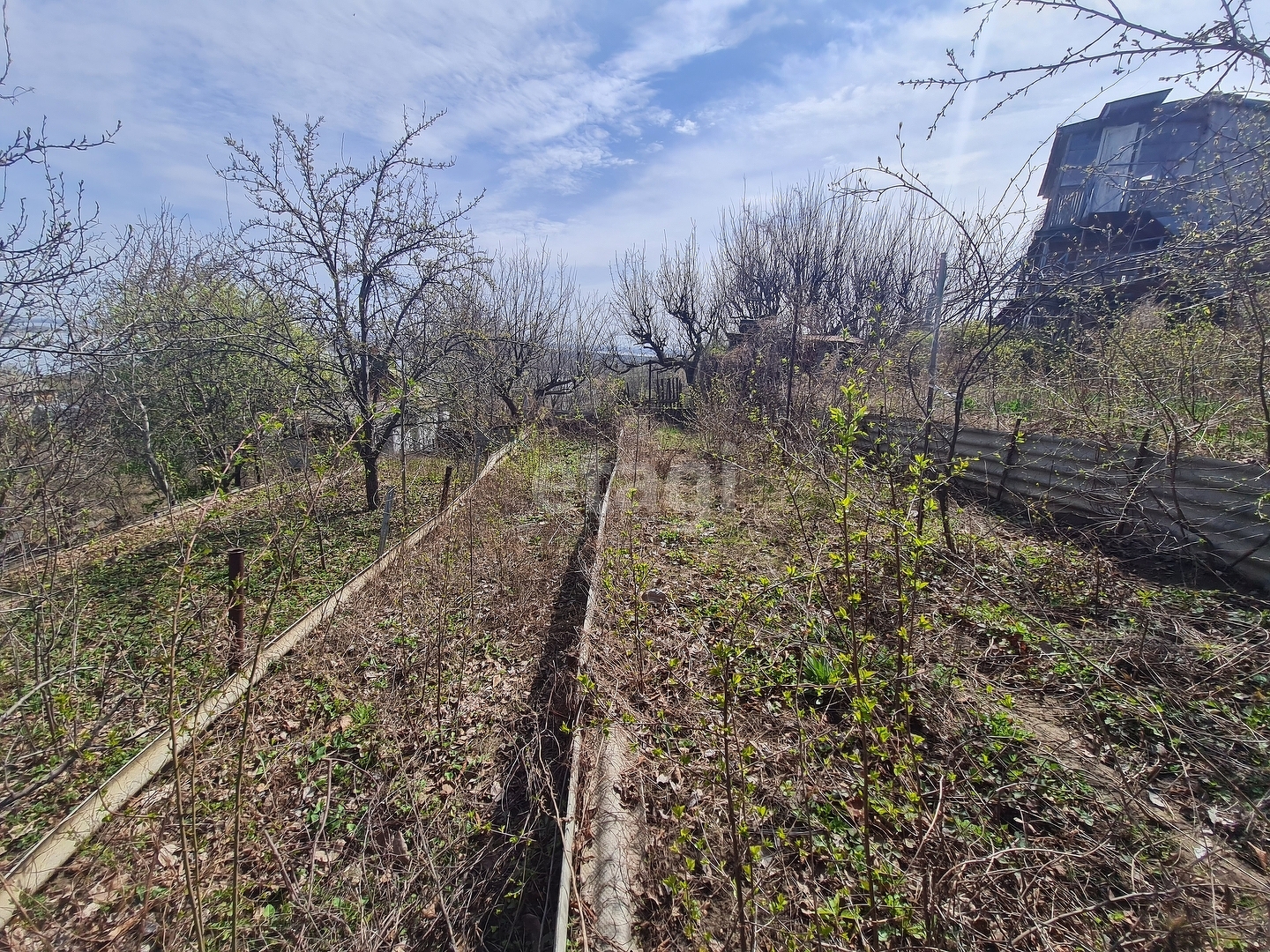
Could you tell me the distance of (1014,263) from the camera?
15.4ft

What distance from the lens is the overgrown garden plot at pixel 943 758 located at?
6.31 ft

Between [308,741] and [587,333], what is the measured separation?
16.3m

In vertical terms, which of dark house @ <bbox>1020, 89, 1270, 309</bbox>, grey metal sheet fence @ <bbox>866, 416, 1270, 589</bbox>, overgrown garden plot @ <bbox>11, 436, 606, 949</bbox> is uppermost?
dark house @ <bbox>1020, 89, 1270, 309</bbox>

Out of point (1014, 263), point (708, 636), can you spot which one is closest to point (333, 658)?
point (708, 636)

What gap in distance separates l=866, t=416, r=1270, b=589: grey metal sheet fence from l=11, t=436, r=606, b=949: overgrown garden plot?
3.25 meters

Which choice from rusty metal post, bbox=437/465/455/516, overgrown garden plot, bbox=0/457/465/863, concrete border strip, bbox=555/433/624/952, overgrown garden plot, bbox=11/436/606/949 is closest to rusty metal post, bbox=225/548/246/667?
overgrown garden plot, bbox=0/457/465/863

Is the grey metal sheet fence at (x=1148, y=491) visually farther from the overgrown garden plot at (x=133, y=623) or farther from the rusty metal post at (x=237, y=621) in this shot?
the overgrown garden plot at (x=133, y=623)

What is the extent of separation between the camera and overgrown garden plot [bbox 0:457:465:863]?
9.25 ft

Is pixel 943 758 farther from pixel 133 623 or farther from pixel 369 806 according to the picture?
pixel 133 623

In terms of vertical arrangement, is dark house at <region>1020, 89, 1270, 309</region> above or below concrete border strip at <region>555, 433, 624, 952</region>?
above

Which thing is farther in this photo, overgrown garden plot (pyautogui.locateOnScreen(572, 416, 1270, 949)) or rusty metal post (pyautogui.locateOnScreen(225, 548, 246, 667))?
rusty metal post (pyautogui.locateOnScreen(225, 548, 246, 667))

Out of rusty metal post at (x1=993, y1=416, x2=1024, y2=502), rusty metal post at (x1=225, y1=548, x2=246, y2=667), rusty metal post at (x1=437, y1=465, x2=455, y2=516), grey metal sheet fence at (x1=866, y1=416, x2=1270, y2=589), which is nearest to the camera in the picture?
rusty metal post at (x1=225, y1=548, x2=246, y2=667)

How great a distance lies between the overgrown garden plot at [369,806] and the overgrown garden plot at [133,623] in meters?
0.52

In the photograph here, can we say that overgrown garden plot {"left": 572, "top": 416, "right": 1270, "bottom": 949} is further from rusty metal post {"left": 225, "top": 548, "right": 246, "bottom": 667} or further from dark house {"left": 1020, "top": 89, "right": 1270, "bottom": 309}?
rusty metal post {"left": 225, "top": 548, "right": 246, "bottom": 667}
